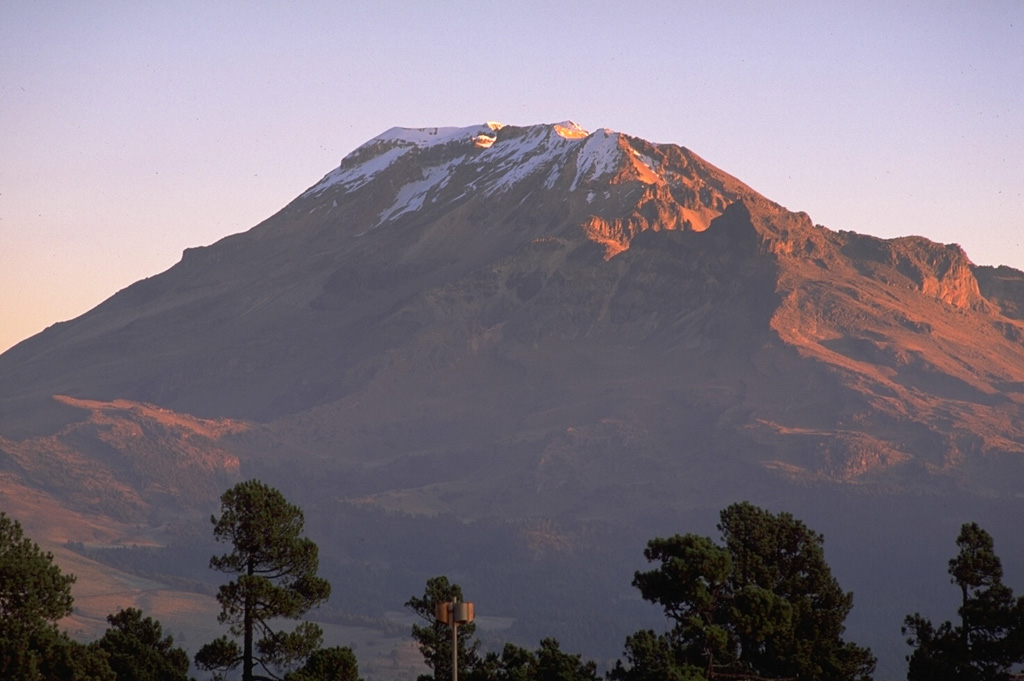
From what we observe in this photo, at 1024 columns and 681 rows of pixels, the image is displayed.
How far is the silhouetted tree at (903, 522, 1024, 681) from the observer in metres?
75.9

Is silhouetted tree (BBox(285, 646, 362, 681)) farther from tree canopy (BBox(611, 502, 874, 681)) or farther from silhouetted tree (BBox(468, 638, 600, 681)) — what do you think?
tree canopy (BBox(611, 502, 874, 681))

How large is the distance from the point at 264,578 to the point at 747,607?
63.7 feet

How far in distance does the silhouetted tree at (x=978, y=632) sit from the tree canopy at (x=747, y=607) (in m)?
2.96

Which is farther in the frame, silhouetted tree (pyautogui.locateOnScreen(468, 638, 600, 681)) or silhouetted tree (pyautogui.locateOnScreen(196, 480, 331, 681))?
silhouetted tree (pyautogui.locateOnScreen(468, 638, 600, 681))

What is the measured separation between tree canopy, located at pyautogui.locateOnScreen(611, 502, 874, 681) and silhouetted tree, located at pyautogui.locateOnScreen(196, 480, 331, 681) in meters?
14.0

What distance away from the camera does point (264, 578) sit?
66.8m

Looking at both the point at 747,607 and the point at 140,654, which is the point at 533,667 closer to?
the point at 747,607

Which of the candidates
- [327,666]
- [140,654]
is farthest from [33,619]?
[327,666]

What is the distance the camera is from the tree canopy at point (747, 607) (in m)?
70.1

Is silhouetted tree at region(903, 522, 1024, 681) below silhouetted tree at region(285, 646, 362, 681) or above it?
above

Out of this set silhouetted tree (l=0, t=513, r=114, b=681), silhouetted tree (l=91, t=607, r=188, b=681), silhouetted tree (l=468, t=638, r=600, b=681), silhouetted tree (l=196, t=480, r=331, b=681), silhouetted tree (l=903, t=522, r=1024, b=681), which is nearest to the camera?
silhouetted tree (l=0, t=513, r=114, b=681)

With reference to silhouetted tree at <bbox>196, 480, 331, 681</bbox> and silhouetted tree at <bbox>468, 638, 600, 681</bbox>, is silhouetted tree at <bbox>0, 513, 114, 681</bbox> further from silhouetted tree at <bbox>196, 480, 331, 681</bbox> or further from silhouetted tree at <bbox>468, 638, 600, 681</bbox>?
silhouetted tree at <bbox>468, 638, 600, 681</bbox>

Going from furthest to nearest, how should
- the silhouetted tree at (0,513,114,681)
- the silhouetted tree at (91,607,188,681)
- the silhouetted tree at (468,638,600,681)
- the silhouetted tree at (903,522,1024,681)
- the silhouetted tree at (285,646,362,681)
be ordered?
the silhouetted tree at (468,638,600,681) → the silhouetted tree at (903,522,1024,681) → the silhouetted tree at (91,607,188,681) → the silhouetted tree at (285,646,362,681) → the silhouetted tree at (0,513,114,681)

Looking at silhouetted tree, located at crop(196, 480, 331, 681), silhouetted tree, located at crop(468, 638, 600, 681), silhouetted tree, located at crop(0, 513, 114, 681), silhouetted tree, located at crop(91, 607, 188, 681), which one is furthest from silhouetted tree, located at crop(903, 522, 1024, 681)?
silhouetted tree, located at crop(0, 513, 114, 681)
